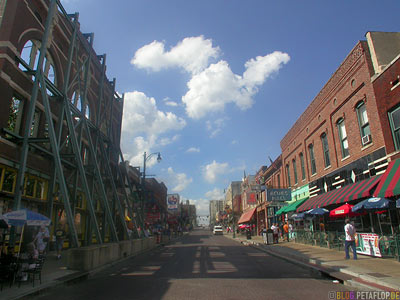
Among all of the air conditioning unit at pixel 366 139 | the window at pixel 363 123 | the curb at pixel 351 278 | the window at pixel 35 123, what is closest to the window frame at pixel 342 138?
the window at pixel 363 123

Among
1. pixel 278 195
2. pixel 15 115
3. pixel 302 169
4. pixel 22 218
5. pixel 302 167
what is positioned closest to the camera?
pixel 22 218

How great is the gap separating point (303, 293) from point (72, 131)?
12928 mm

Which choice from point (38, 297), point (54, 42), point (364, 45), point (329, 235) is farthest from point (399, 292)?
point (54, 42)

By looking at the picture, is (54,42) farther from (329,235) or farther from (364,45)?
(329,235)

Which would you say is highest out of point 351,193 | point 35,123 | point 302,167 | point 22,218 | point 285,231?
point 35,123

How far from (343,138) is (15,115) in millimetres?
19104

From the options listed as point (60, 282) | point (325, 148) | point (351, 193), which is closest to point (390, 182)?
point (351, 193)

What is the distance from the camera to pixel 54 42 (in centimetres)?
1862

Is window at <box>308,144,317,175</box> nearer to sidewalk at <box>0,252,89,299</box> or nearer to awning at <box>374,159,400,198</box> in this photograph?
awning at <box>374,159,400,198</box>

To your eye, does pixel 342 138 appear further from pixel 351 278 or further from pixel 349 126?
pixel 351 278

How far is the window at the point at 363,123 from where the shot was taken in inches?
614

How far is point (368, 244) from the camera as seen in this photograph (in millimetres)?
13797

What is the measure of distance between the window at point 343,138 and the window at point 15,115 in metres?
18.8

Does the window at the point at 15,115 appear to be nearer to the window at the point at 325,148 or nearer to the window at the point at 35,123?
the window at the point at 35,123
